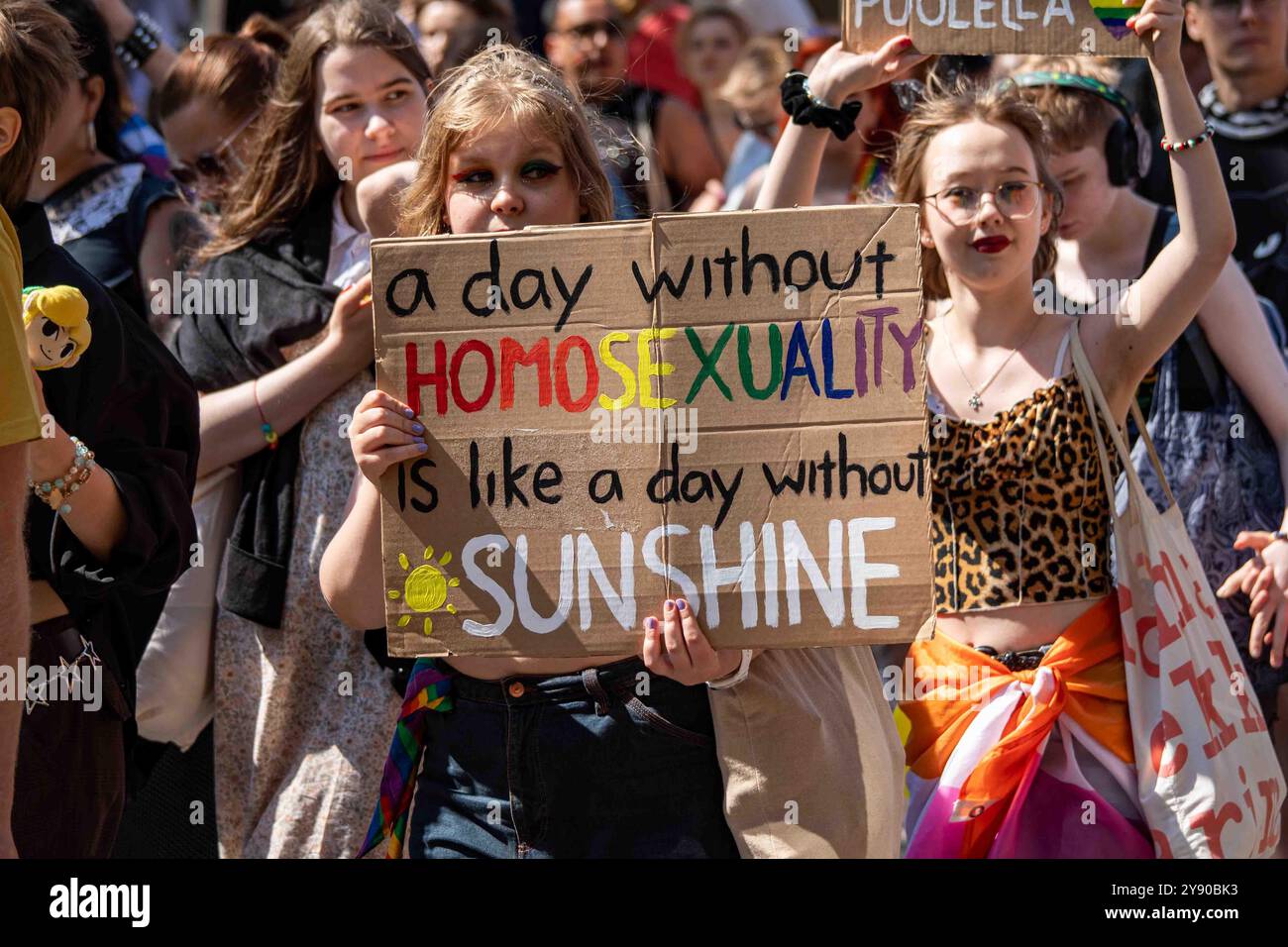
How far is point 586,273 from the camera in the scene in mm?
2646

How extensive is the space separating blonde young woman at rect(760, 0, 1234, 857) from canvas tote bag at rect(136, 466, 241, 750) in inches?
54.2

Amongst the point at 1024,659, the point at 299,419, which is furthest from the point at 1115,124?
the point at 299,419

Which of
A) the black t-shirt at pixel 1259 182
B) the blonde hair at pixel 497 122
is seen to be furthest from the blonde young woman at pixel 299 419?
the black t-shirt at pixel 1259 182

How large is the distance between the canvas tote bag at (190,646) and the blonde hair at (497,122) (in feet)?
3.25

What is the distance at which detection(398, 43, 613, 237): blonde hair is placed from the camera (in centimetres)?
290

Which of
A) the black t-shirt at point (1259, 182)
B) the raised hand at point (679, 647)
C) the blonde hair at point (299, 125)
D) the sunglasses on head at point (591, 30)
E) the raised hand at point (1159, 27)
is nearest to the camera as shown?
the raised hand at point (679, 647)

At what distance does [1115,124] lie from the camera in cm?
398

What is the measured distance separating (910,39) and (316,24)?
1.42 meters

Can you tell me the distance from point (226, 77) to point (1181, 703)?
2.86 meters

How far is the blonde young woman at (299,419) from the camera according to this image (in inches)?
137

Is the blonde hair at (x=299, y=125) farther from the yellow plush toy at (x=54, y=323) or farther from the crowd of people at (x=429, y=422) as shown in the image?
the yellow plush toy at (x=54, y=323)

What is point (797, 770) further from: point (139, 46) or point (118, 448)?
point (139, 46)
